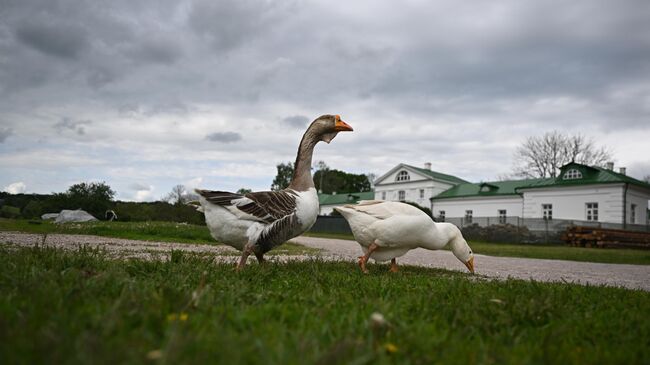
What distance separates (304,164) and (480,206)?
5303cm

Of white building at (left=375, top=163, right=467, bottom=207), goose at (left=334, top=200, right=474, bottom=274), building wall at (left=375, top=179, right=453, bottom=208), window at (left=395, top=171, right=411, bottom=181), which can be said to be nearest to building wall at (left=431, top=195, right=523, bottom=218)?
building wall at (left=375, top=179, right=453, bottom=208)

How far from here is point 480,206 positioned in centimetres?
5484

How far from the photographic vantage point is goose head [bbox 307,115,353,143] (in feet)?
19.8

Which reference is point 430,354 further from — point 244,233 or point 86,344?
point 244,233

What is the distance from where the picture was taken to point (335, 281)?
4.57m

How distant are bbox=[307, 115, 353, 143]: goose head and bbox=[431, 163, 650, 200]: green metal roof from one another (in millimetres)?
45379

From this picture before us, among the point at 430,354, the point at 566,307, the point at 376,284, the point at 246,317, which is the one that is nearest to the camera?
the point at 430,354

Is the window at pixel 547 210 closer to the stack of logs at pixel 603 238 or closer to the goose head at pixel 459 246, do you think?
the stack of logs at pixel 603 238

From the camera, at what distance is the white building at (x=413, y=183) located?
61.3 m

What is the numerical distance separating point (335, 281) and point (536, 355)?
8.31 ft

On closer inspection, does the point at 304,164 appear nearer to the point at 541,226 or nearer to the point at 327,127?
the point at 327,127

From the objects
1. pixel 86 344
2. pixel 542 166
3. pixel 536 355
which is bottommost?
pixel 536 355

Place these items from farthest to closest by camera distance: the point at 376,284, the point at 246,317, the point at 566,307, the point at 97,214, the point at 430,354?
the point at 97,214 < the point at 376,284 < the point at 566,307 < the point at 246,317 < the point at 430,354

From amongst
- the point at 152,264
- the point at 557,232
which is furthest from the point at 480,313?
the point at 557,232
